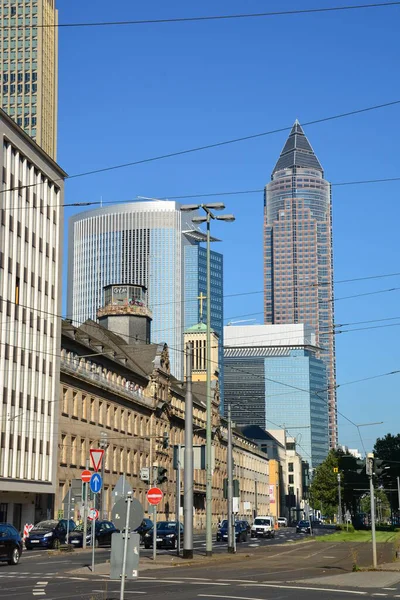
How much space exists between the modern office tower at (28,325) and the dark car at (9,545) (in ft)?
95.1

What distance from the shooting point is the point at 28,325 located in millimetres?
68875

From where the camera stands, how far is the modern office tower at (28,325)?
→ 214 ft

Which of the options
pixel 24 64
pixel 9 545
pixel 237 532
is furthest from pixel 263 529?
pixel 24 64

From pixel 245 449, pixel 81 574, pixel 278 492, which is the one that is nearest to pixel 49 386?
pixel 81 574

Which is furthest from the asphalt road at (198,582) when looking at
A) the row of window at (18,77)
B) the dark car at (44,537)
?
the row of window at (18,77)

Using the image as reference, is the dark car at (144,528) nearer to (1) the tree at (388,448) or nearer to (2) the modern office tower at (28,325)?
(2) the modern office tower at (28,325)

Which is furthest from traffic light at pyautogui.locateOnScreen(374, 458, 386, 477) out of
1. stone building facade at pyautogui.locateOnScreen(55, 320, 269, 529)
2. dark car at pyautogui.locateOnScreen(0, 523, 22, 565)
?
stone building facade at pyautogui.locateOnScreen(55, 320, 269, 529)

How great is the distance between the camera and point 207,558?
36.1 meters

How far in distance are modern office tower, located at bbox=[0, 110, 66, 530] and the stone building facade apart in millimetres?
3300

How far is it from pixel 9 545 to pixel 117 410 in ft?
185

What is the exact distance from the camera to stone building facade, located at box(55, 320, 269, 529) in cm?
7781

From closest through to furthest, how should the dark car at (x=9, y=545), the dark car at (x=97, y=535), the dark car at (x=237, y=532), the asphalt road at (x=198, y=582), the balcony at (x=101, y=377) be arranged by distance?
the asphalt road at (x=198, y=582)
the dark car at (x=9, y=545)
the dark car at (x=97, y=535)
the dark car at (x=237, y=532)
the balcony at (x=101, y=377)

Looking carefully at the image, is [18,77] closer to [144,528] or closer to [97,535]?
[144,528]

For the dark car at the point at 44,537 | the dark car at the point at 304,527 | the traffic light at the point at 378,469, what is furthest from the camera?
the dark car at the point at 304,527
